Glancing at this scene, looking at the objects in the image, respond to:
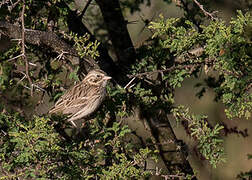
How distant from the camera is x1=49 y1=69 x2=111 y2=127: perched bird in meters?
6.60

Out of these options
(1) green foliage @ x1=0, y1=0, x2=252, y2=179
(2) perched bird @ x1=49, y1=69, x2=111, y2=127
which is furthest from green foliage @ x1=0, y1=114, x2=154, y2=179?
(2) perched bird @ x1=49, y1=69, x2=111, y2=127

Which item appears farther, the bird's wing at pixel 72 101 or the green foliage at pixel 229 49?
the bird's wing at pixel 72 101

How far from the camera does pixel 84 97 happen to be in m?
7.56

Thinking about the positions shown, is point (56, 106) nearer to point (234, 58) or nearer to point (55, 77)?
point (55, 77)

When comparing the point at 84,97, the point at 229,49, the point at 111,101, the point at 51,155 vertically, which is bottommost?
the point at 51,155

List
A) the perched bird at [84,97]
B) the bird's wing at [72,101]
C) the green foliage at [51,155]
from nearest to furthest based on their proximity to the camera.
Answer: the green foliage at [51,155] → the perched bird at [84,97] → the bird's wing at [72,101]

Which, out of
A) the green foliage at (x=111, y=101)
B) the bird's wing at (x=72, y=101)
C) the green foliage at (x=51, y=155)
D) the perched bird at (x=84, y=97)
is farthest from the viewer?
the bird's wing at (x=72, y=101)

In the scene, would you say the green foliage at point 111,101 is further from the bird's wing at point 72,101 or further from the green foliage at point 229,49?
the bird's wing at point 72,101

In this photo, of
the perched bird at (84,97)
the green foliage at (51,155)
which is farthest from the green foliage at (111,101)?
the perched bird at (84,97)

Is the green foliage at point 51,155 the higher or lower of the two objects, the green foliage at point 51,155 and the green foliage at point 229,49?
the lower

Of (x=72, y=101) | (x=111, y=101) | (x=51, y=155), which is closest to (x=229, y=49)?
(x=111, y=101)

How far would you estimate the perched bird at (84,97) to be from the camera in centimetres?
660

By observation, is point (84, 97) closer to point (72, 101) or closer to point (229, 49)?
point (72, 101)

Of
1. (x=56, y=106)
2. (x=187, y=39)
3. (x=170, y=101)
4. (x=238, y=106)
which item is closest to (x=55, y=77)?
(x=56, y=106)
